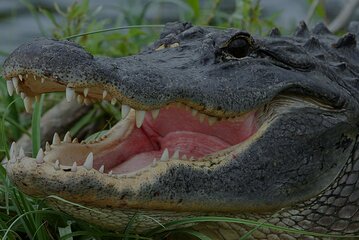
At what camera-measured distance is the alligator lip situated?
10.0ft

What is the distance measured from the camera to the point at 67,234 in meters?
3.23

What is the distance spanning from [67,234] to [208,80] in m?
0.81

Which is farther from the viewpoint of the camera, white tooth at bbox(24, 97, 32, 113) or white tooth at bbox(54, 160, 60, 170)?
white tooth at bbox(24, 97, 32, 113)

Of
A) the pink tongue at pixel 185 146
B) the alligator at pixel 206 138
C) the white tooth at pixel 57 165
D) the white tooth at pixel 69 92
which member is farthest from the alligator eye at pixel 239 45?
the white tooth at pixel 57 165

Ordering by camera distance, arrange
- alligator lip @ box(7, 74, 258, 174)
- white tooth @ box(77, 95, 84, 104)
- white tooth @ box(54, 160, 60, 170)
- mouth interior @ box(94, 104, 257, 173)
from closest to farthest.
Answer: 1. white tooth @ box(54, 160, 60, 170)
2. alligator lip @ box(7, 74, 258, 174)
3. white tooth @ box(77, 95, 84, 104)
4. mouth interior @ box(94, 104, 257, 173)

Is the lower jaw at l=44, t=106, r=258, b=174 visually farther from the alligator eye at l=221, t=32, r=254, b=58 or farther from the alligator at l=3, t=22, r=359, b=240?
the alligator eye at l=221, t=32, r=254, b=58

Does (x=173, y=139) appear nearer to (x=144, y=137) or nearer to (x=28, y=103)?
(x=144, y=137)

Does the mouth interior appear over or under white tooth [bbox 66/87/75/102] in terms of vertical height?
over

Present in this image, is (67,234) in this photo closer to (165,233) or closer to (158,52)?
(165,233)

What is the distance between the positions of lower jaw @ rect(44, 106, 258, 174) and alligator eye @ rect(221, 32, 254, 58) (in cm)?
26

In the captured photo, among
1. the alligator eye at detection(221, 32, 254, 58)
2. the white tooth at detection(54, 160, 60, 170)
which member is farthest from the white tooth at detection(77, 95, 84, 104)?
the alligator eye at detection(221, 32, 254, 58)

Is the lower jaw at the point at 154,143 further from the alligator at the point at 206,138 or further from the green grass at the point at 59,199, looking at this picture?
the green grass at the point at 59,199

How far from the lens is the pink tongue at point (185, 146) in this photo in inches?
130

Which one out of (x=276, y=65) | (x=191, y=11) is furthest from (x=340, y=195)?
(x=191, y=11)
